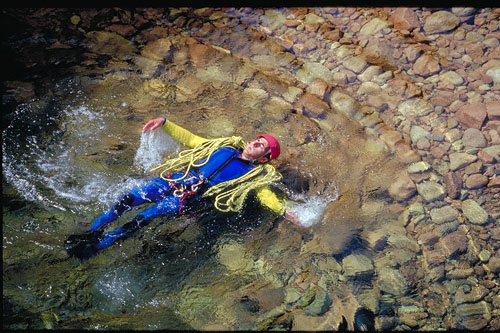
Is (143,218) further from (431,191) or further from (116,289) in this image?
(431,191)

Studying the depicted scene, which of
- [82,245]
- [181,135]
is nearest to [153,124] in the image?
[181,135]

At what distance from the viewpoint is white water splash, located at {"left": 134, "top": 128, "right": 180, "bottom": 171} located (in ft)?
17.2

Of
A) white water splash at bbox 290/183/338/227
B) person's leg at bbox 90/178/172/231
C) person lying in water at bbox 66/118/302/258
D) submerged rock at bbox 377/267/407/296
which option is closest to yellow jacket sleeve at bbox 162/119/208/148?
person lying in water at bbox 66/118/302/258

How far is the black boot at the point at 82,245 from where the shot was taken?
4.27m

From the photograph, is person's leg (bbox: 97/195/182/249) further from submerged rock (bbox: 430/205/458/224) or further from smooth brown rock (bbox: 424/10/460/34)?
smooth brown rock (bbox: 424/10/460/34)

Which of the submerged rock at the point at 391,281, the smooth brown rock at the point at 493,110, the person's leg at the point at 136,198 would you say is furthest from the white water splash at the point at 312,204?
the smooth brown rock at the point at 493,110

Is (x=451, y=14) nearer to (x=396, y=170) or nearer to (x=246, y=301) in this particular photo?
(x=396, y=170)

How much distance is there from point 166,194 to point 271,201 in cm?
125

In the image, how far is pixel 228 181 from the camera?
483 centimetres

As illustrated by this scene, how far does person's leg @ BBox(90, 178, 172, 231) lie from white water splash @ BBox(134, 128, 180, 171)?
0.62 m

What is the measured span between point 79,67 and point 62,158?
1.86 meters

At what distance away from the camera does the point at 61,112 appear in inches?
225

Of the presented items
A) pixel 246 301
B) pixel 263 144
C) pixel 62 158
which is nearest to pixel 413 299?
pixel 246 301

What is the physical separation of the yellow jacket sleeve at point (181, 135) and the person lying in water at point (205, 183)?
0.01 m
